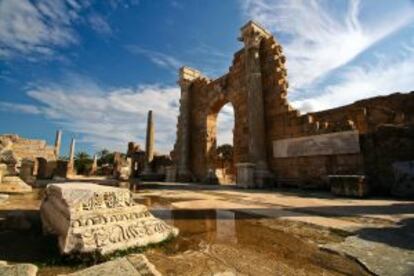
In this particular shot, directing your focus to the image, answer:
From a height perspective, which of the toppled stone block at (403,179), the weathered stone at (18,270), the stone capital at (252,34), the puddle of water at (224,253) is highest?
the stone capital at (252,34)

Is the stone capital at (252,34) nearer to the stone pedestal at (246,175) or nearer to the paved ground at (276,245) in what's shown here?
the stone pedestal at (246,175)

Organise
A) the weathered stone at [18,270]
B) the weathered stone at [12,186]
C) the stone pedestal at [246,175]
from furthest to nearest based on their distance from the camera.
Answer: the stone pedestal at [246,175] < the weathered stone at [12,186] < the weathered stone at [18,270]

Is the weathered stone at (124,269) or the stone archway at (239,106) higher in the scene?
the stone archway at (239,106)

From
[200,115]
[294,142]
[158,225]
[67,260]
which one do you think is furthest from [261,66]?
[67,260]

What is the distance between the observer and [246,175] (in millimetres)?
9102

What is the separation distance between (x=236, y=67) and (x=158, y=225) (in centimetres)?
1066

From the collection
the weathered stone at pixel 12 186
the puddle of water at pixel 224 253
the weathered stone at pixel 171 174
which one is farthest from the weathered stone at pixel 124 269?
the weathered stone at pixel 171 174

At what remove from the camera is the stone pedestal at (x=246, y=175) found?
905cm

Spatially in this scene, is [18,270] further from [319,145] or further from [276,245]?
[319,145]

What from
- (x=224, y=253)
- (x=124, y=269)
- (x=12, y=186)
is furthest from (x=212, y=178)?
(x=124, y=269)

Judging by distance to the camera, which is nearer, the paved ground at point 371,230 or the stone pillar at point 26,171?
the paved ground at point 371,230

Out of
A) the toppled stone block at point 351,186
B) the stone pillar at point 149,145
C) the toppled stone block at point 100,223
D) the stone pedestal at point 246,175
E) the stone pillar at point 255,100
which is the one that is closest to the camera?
the toppled stone block at point 100,223

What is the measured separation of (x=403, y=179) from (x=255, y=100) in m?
5.68

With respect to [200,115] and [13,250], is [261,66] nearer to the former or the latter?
[200,115]
